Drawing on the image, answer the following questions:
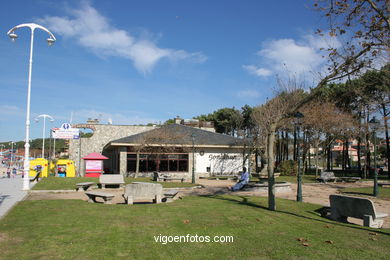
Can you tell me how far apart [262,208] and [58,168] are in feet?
90.2

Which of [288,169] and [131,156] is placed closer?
[131,156]

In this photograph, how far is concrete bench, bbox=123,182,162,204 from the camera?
10750 mm

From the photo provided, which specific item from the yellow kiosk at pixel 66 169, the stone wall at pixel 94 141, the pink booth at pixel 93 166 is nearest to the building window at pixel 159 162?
the pink booth at pixel 93 166

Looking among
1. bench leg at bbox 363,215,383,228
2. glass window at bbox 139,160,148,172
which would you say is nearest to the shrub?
glass window at bbox 139,160,148,172

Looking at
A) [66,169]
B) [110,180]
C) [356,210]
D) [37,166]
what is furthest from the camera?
[66,169]

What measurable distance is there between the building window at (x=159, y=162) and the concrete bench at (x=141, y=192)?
17.2 meters

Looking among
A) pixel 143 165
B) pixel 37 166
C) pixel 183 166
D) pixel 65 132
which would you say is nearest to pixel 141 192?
pixel 143 165

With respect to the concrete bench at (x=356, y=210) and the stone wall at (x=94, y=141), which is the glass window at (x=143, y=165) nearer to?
the stone wall at (x=94, y=141)

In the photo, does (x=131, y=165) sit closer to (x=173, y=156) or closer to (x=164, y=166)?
(x=164, y=166)

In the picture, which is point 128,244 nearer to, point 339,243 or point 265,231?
point 265,231

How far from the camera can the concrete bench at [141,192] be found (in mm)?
10750

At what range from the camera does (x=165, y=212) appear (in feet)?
28.2

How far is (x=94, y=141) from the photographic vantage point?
36.3m

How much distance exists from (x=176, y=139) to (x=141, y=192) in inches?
703
